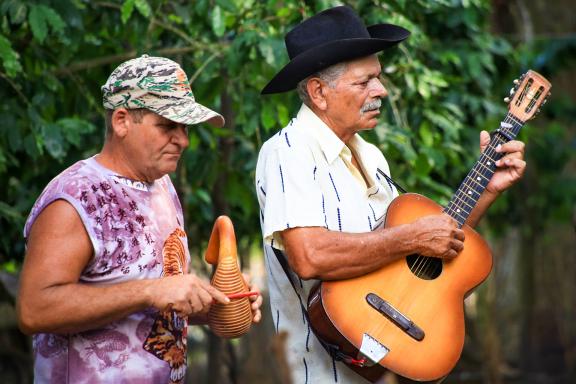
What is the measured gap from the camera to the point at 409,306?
3.41 metres

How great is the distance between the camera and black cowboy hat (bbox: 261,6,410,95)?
3541mm

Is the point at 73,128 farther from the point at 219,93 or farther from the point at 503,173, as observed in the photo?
the point at 503,173

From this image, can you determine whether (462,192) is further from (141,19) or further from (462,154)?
(462,154)

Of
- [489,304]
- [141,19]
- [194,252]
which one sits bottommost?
[489,304]

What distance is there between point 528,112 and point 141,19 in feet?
6.24

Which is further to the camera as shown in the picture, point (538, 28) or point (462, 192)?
point (538, 28)

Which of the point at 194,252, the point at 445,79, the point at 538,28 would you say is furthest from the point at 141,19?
the point at 538,28

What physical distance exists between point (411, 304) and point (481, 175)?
538 mm

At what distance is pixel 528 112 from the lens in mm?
3699

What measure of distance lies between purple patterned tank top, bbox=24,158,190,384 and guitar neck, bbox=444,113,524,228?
3.39ft

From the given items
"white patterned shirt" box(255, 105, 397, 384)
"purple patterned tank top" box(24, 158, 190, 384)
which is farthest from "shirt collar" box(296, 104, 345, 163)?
"purple patterned tank top" box(24, 158, 190, 384)

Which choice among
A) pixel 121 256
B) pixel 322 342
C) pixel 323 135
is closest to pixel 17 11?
pixel 323 135

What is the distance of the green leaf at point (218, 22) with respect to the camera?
15.3 ft

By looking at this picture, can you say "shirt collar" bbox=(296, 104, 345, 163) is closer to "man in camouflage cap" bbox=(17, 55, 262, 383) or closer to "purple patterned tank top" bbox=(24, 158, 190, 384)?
"man in camouflage cap" bbox=(17, 55, 262, 383)
